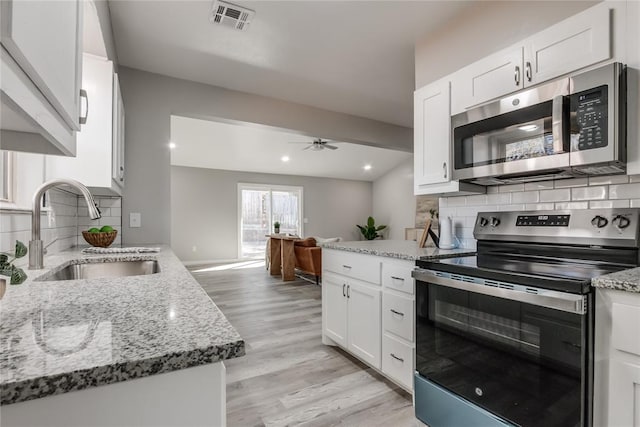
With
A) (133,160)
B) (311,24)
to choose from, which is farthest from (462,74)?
(133,160)

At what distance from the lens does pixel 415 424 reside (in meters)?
1.70

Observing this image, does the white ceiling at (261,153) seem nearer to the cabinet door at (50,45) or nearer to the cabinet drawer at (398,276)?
the cabinet drawer at (398,276)

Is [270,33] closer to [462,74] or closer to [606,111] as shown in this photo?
[462,74]

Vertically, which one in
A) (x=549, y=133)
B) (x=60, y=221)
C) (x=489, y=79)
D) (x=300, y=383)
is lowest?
(x=300, y=383)

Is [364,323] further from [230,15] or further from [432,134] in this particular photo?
[230,15]

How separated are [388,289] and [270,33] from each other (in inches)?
82.1

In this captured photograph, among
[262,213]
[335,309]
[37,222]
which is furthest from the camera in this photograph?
[262,213]

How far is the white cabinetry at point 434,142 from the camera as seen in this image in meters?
2.08

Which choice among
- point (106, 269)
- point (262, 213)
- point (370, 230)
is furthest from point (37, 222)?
point (370, 230)

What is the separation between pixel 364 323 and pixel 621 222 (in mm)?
1505

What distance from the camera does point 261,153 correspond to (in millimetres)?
7398

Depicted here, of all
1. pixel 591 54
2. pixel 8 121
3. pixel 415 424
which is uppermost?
pixel 591 54

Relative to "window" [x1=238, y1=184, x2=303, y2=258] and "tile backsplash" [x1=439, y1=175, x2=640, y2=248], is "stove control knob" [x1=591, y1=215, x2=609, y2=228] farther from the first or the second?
"window" [x1=238, y1=184, x2=303, y2=258]

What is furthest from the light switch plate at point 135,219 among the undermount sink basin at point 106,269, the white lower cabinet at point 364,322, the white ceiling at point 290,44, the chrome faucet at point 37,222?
the white lower cabinet at point 364,322
